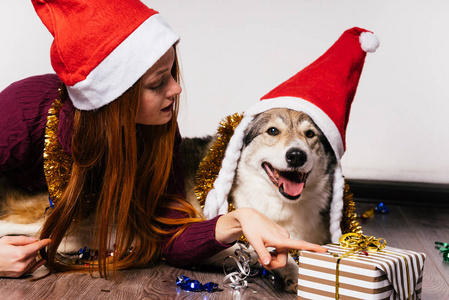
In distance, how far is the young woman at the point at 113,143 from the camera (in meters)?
1.46

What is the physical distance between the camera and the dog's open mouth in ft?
6.05

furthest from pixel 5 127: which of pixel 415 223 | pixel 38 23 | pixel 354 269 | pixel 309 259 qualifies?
pixel 415 223

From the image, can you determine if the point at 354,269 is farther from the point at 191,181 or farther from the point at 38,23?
the point at 38,23

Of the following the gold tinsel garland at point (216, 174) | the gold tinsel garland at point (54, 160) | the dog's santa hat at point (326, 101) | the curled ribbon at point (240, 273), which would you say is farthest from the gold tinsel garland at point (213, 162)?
the gold tinsel garland at point (54, 160)

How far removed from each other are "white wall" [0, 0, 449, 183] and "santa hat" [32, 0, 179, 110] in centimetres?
162

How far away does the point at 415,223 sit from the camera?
272 cm

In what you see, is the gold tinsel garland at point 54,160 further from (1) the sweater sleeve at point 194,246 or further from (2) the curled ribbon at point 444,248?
(2) the curled ribbon at point 444,248

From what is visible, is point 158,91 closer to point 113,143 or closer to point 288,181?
point 113,143

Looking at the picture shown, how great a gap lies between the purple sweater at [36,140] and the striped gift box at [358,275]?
13.9 inches

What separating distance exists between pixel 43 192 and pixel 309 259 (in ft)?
3.70

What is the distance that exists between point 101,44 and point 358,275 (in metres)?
0.95

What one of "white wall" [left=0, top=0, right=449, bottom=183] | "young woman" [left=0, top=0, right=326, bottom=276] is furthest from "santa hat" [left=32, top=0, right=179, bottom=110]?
"white wall" [left=0, top=0, right=449, bottom=183]

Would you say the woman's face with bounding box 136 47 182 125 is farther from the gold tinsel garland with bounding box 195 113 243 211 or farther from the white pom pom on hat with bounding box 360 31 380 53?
the white pom pom on hat with bounding box 360 31 380 53

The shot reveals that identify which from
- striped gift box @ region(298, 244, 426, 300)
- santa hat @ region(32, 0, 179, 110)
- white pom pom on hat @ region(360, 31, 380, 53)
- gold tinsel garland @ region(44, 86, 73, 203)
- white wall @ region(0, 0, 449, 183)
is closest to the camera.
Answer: striped gift box @ region(298, 244, 426, 300)
